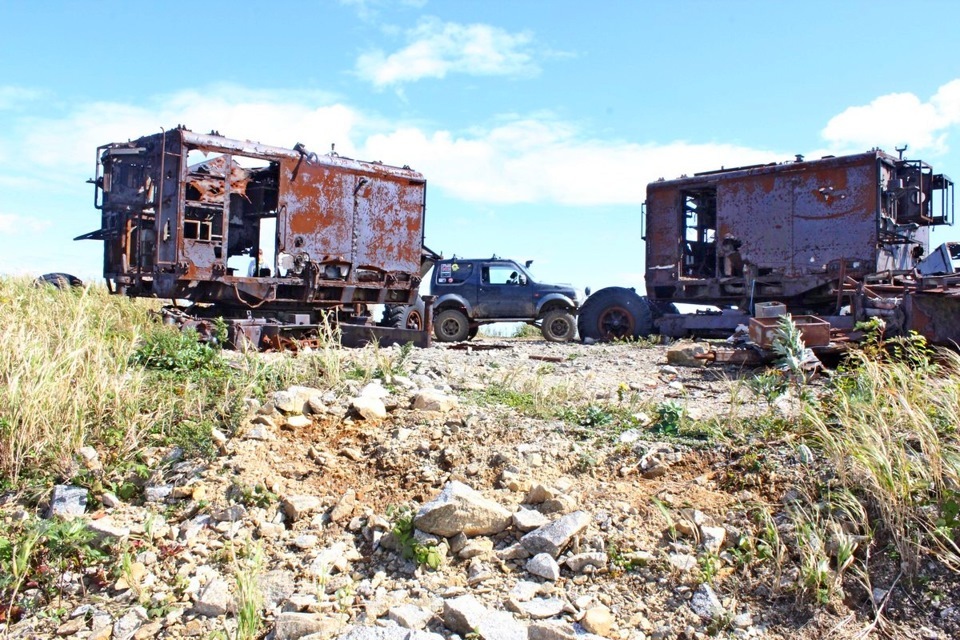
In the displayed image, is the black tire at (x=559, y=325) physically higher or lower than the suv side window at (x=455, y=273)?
lower

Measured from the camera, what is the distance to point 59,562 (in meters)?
3.74

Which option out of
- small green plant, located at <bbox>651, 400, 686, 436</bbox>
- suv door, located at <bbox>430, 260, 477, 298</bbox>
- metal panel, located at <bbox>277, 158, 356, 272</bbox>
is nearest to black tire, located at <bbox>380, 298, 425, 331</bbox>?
metal panel, located at <bbox>277, 158, 356, 272</bbox>

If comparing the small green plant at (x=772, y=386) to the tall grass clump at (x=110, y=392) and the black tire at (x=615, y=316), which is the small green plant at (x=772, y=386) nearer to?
the tall grass clump at (x=110, y=392)

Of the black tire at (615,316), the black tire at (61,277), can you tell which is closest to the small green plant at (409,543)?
the black tire at (61,277)

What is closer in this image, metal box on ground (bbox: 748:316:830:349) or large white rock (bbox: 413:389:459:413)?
large white rock (bbox: 413:389:459:413)

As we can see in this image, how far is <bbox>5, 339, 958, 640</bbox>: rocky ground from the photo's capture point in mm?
3182

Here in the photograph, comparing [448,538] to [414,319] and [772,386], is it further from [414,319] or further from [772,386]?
[414,319]

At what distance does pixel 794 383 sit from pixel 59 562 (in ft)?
14.6

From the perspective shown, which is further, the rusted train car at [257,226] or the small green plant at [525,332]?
the small green plant at [525,332]

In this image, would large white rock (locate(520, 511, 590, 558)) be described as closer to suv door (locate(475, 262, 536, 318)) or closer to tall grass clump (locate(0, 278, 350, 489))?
tall grass clump (locate(0, 278, 350, 489))

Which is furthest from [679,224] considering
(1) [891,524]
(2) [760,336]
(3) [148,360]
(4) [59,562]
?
(4) [59,562]

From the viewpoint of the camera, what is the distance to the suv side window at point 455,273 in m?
15.5

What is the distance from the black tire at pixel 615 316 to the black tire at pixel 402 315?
9.25ft

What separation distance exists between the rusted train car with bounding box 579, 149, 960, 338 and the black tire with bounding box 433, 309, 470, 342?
269cm
